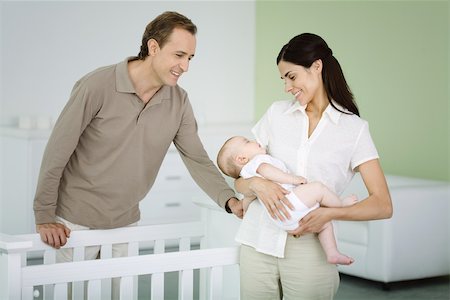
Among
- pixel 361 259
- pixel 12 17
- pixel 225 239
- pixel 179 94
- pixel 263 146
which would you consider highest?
pixel 12 17

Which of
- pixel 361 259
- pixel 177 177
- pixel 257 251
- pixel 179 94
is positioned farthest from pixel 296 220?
pixel 177 177

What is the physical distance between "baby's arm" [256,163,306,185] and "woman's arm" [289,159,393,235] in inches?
3.9

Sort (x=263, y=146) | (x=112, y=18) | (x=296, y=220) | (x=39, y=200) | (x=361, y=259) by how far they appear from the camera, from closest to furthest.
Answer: (x=296, y=220), (x=263, y=146), (x=39, y=200), (x=361, y=259), (x=112, y=18)

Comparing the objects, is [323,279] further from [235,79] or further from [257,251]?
[235,79]

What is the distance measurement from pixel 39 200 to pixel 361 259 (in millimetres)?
2373

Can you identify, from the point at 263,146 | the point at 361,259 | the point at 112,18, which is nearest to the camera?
the point at 263,146

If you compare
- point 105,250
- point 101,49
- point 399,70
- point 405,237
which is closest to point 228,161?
point 105,250

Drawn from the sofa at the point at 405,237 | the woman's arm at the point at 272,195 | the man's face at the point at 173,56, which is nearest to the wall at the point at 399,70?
the sofa at the point at 405,237

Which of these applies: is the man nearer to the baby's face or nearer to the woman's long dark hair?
the baby's face

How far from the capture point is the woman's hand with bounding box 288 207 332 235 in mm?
2191

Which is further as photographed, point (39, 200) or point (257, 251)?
point (39, 200)

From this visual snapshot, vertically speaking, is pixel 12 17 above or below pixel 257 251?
above

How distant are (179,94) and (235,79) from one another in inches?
159

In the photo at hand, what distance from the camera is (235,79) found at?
676 centimetres
